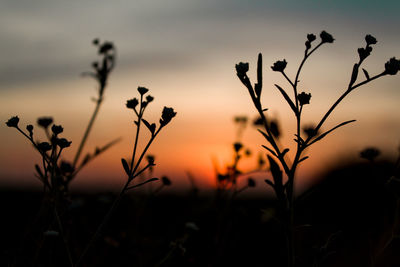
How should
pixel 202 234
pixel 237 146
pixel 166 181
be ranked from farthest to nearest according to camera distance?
pixel 202 234
pixel 237 146
pixel 166 181

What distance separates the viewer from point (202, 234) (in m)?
3.80

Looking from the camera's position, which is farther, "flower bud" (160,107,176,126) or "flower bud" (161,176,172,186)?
"flower bud" (161,176,172,186)

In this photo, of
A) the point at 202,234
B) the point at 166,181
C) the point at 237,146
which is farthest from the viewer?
the point at 202,234

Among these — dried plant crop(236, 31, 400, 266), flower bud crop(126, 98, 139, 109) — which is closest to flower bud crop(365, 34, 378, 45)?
dried plant crop(236, 31, 400, 266)

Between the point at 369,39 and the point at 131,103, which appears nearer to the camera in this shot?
the point at 369,39

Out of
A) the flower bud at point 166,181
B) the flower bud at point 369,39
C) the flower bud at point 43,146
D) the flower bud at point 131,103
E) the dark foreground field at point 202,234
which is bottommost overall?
the dark foreground field at point 202,234

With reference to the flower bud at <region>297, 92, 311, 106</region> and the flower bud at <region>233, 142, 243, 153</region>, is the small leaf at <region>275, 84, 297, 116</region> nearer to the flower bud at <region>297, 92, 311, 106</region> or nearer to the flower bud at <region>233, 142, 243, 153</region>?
the flower bud at <region>297, 92, 311, 106</region>

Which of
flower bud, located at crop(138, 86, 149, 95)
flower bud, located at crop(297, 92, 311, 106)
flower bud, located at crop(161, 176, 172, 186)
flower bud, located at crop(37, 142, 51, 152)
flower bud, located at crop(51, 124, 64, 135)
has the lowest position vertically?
flower bud, located at crop(161, 176, 172, 186)

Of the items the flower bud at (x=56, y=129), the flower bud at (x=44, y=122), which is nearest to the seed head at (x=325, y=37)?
the flower bud at (x=56, y=129)

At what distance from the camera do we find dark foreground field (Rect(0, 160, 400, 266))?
7.08 ft

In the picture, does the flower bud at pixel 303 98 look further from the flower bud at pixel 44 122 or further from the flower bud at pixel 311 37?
the flower bud at pixel 44 122

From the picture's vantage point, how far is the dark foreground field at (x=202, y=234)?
216 cm

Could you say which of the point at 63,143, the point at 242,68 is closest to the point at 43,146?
the point at 63,143

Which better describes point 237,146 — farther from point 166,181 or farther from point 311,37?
point 311,37
